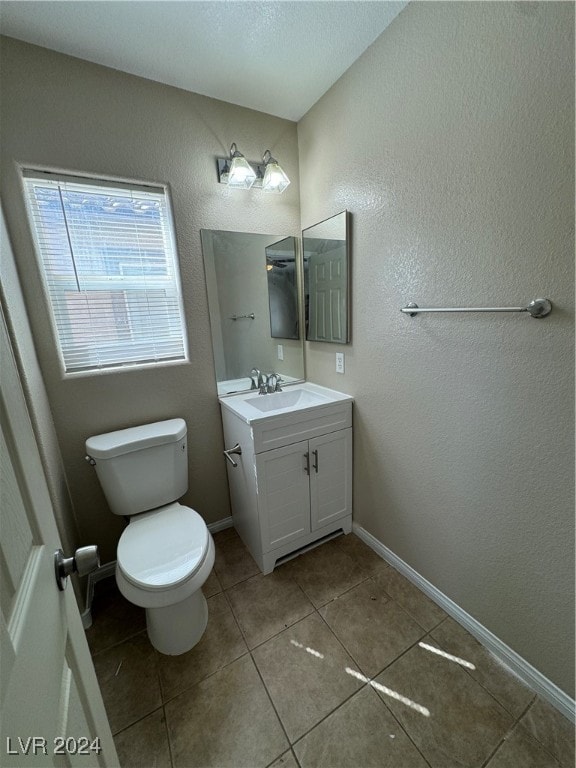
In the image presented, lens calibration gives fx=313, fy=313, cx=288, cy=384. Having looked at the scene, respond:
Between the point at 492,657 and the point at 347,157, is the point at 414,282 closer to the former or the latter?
the point at 347,157

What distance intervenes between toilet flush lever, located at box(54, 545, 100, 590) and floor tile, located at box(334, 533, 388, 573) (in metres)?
1.45

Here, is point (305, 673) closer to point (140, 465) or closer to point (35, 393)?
point (140, 465)

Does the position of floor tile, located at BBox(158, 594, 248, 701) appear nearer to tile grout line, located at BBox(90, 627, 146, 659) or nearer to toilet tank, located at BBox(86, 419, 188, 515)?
tile grout line, located at BBox(90, 627, 146, 659)

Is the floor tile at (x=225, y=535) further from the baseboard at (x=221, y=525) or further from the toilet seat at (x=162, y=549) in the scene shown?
the toilet seat at (x=162, y=549)

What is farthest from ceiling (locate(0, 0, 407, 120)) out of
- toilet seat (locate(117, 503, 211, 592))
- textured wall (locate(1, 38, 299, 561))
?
toilet seat (locate(117, 503, 211, 592))

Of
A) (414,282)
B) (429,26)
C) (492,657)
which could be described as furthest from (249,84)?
(492,657)

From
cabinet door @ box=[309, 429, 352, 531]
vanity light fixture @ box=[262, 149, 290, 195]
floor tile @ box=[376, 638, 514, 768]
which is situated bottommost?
floor tile @ box=[376, 638, 514, 768]

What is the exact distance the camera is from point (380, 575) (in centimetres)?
165

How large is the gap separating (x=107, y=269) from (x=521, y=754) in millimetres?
2467

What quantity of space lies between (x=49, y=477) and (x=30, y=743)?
105cm

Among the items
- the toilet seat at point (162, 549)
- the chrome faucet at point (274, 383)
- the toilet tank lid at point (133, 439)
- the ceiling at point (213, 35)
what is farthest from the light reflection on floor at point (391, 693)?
the ceiling at point (213, 35)

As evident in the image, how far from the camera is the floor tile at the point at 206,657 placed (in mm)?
1221

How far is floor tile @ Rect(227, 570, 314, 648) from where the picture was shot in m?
1.40

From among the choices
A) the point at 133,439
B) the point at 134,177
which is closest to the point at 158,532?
the point at 133,439
